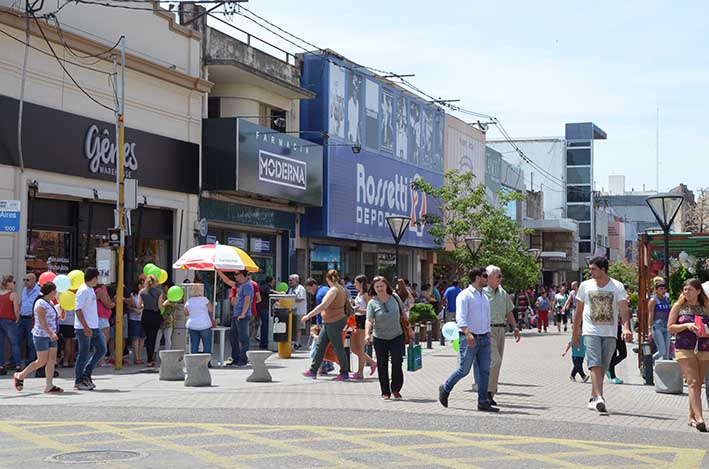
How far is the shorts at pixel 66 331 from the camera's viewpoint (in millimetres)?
18938

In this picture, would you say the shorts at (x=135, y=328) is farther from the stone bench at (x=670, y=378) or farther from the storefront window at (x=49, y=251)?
the stone bench at (x=670, y=378)

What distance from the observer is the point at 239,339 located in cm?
2045

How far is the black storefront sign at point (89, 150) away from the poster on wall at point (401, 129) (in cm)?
1408

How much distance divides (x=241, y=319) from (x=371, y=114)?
1845 centimetres

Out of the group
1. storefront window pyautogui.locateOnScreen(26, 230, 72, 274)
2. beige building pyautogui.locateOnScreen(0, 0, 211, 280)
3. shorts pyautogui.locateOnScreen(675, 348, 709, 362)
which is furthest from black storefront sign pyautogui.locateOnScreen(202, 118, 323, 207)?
shorts pyautogui.locateOnScreen(675, 348, 709, 362)

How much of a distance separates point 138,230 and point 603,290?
14848mm

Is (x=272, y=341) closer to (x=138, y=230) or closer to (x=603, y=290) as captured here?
(x=138, y=230)

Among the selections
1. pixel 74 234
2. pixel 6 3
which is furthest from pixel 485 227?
pixel 6 3

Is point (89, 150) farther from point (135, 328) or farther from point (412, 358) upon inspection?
point (412, 358)

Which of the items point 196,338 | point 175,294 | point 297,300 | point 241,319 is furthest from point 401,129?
point 196,338

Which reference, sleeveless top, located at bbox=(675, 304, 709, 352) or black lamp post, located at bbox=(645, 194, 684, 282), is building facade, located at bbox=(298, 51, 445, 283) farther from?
sleeveless top, located at bbox=(675, 304, 709, 352)

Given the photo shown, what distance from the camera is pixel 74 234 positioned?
2269 centimetres

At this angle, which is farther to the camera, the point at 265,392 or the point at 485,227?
the point at 485,227

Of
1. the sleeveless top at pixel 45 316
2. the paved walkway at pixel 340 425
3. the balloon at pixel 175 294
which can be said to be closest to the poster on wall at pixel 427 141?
the balloon at pixel 175 294
